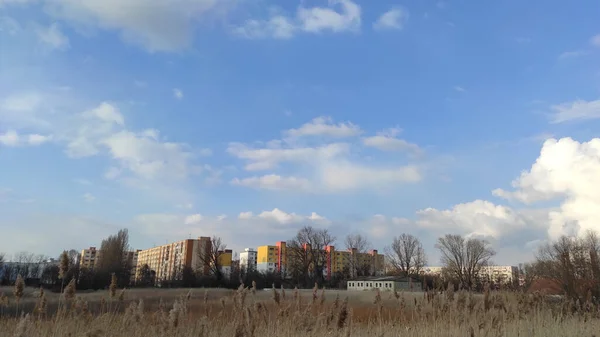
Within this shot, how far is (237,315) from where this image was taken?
707 cm

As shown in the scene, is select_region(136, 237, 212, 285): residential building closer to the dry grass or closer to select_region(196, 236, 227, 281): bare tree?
select_region(196, 236, 227, 281): bare tree

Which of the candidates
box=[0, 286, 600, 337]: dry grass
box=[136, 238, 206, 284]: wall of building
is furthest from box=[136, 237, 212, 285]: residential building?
box=[0, 286, 600, 337]: dry grass

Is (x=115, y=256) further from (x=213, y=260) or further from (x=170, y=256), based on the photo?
(x=170, y=256)

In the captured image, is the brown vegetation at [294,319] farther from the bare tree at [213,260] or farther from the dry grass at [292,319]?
the bare tree at [213,260]

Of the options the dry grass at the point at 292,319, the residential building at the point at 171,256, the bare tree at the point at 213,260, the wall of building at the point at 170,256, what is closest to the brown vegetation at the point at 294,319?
the dry grass at the point at 292,319

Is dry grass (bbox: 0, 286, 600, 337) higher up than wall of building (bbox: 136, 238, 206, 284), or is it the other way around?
wall of building (bbox: 136, 238, 206, 284)

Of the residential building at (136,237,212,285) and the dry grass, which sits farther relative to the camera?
the residential building at (136,237,212,285)

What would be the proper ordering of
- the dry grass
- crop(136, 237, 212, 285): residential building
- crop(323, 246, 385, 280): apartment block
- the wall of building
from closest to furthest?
the dry grass < crop(323, 246, 385, 280): apartment block < crop(136, 237, 212, 285): residential building < the wall of building

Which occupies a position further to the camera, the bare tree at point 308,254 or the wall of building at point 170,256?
the wall of building at point 170,256

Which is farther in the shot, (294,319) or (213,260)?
(213,260)

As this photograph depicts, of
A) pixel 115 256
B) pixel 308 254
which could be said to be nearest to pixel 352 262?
pixel 308 254


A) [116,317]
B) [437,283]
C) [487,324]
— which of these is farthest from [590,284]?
[116,317]

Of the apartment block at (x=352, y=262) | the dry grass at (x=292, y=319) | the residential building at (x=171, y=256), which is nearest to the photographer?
the dry grass at (x=292, y=319)

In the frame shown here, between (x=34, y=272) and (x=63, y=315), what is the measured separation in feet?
290
